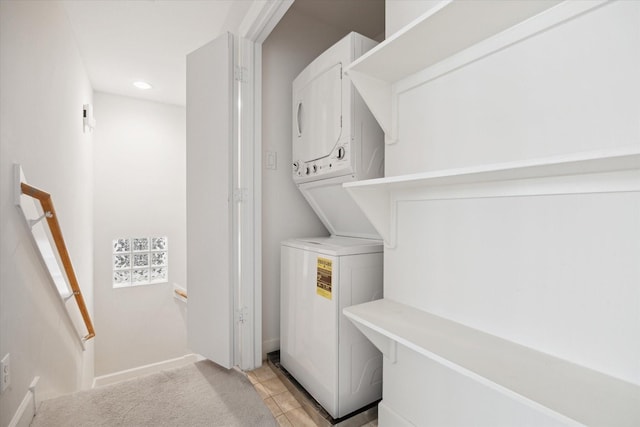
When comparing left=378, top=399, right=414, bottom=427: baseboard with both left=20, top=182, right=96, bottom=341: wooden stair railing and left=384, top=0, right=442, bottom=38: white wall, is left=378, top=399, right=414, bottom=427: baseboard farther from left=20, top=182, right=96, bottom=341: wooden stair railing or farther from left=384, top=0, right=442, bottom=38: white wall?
left=20, top=182, right=96, bottom=341: wooden stair railing

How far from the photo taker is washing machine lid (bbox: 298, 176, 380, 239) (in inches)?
69.6

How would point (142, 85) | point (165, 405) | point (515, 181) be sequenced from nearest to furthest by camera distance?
point (515, 181), point (165, 405), point (142, 85)

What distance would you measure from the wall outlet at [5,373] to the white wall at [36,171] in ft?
0.10

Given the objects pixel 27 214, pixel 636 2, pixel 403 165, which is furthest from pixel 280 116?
pixel 636 2

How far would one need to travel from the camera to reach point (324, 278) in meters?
1.52

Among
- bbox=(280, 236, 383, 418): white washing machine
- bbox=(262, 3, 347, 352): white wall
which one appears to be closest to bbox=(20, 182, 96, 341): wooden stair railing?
bbox=(262, 3, 347, 352): white wall

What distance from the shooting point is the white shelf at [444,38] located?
808 mm

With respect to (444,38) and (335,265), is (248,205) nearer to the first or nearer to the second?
(335,265)

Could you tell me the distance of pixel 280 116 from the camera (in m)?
2.21

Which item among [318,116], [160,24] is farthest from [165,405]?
[160,24]

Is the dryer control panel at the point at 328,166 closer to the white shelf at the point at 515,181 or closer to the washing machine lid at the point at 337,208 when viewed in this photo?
the washing machine lid at the point at 337,208

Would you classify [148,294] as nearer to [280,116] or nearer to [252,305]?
[252,305]

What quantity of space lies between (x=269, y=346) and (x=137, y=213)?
9.33 ft

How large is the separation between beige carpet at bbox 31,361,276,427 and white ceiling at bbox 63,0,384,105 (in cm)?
240
